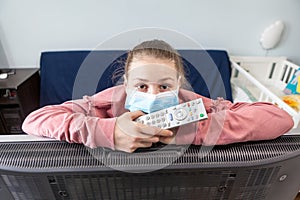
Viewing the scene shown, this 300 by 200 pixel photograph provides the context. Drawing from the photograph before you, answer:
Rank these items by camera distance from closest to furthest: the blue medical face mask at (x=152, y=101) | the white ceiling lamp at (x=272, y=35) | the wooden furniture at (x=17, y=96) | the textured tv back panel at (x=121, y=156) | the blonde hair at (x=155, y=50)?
the textured tv back panel at (x=121, y=156), the blue medical face mask at (x=152, y=101), the blonde hair at (x=155, y=50), the wooden furniture at (x=17, y=96), the white ceiling lamp at (x=272, y=35)

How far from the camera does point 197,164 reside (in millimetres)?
335

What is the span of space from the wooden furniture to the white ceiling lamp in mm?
1885

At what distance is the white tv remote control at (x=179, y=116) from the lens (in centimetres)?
37

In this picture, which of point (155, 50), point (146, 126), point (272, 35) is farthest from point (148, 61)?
point (272, 35)

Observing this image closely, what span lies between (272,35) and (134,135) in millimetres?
1793

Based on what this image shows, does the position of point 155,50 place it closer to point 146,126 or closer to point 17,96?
point 146,126

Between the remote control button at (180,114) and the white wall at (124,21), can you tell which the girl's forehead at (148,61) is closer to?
the remote control button at (180,114)

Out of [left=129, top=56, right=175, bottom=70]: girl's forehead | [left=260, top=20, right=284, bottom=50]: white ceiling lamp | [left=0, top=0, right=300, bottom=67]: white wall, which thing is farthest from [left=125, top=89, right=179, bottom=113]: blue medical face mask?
[left=260, top=20, right=284, bottom=50]: white ceiling lamp

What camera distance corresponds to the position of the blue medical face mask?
55cm

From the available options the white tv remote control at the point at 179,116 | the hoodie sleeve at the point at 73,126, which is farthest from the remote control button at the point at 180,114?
the hoodie sleeve at the point at 73,126

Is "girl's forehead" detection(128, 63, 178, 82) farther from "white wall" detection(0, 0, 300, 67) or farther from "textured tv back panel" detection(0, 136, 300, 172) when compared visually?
"white wall" detection(0, 0, 300, 67)

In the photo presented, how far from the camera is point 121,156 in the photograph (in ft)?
1.13

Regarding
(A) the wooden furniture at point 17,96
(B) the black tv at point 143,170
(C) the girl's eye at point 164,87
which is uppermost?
(C) the girl's eye at point 164,87

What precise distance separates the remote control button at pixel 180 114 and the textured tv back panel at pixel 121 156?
0.05 metres
